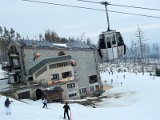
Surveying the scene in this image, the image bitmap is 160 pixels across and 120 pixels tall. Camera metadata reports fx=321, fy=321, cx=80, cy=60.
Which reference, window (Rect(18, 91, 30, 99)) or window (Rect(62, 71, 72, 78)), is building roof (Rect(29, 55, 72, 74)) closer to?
window (Rect(62, 71, 72, 78))

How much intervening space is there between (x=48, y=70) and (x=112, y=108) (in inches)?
633

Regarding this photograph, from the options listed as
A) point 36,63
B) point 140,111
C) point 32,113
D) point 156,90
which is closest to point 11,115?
point 32,113

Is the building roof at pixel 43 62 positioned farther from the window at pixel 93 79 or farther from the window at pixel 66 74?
the window at pixel 93 79

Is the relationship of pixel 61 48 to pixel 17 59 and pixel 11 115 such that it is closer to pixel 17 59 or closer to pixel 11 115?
pixel 17 59

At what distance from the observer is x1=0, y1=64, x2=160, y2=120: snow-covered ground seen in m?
30.9

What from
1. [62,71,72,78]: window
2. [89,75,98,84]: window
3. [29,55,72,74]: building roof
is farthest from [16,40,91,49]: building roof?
[89,75,98,84]: window

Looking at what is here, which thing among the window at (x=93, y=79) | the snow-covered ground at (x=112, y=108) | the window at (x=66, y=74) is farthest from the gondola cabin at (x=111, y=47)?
the window at (x=93, y=79)

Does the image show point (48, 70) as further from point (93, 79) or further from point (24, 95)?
point (93, 79)

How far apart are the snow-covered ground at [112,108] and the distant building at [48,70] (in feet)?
15.9

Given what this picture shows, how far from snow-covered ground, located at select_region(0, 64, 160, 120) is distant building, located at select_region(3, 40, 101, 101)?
4856mm

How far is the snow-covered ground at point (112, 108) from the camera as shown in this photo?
101 ft

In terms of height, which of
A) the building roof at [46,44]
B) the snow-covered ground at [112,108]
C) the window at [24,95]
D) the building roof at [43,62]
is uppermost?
the building roof at [46,44]

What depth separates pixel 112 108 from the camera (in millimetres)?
40469

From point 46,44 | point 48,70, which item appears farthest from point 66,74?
point 46,44
